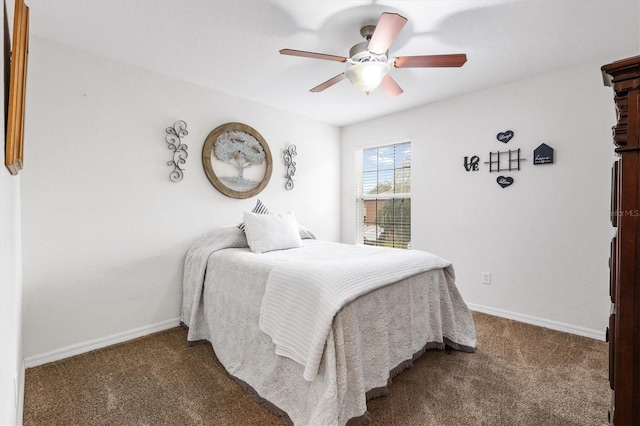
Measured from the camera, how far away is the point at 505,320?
117 inches

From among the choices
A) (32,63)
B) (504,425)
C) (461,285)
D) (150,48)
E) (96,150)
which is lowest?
(504,425)

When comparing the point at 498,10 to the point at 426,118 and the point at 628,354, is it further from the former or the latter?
the point at 628,354

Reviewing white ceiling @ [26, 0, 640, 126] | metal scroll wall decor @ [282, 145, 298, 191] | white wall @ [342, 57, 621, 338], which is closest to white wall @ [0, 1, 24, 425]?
white ceiling @ [26, 0, 640, 126]

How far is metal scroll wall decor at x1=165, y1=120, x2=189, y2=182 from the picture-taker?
9.23 ft

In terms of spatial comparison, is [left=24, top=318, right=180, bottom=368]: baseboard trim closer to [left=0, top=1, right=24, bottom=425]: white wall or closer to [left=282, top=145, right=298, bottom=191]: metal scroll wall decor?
[left=0, top=1, right=24, bottom=425]: white wall

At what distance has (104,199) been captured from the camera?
245cm

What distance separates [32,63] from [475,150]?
3843 millimetres

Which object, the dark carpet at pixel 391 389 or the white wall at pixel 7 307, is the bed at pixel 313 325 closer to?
the dark carpet at pixel 391 389

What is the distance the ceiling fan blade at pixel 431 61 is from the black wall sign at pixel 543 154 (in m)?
1.44

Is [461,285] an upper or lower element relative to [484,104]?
lower

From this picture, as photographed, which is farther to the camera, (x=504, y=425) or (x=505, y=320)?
(x=505, y=320)

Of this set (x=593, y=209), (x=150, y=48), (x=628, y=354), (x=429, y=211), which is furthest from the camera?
(x=429, y=211)

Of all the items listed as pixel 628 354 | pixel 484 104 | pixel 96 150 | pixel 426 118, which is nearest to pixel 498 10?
pixel 484 104

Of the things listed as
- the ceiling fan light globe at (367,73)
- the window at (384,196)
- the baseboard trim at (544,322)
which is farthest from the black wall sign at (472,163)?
the ceiling fan light globe at (367,73)
